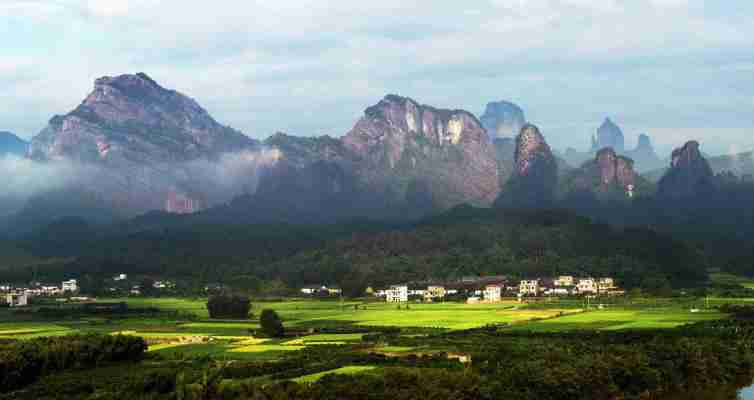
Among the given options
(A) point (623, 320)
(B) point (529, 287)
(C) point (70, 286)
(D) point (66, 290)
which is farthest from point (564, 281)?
(C) point (70, 286)

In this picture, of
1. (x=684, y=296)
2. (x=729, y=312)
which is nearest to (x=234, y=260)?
(x=684, y=296)

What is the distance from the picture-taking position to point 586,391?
56.8 metres

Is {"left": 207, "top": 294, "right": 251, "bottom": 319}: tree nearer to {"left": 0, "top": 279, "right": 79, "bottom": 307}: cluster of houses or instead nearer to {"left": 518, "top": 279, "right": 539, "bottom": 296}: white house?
{"left": 0, "top": 279, "right": 79, "bottom": 307}: cluster of houses

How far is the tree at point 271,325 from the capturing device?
81000 mm

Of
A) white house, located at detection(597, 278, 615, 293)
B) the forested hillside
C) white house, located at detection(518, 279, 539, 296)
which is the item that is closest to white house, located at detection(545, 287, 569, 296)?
white house, located at detection(518, 279, 539, 296)

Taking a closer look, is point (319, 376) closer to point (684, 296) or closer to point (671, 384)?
point (671, 384)

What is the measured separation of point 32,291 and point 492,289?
5041cm

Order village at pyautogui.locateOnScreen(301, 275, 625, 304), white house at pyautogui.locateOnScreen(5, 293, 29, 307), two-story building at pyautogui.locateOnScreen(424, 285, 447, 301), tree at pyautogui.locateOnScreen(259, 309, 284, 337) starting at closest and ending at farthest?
tree at pyautogui.locateOnScreen(259, 309, 284, 337), village at pyautogui.locateOnScreen(301, 275, 625, 304), white house at pyautogui.locateOnScreen(5, 293, 29, 307), two-story building at pyautogui.locateOnScreen(424, 285, 447, 301)

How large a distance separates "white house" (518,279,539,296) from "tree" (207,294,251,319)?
98.4 ft

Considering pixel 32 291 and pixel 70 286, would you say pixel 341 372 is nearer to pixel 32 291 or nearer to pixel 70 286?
pixel 32 291

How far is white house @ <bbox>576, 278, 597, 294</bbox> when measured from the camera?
117m

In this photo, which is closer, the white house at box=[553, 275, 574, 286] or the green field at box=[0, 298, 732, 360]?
the green field at box=[0, 298, 732, 360]

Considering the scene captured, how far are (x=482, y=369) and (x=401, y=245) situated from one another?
9462cm

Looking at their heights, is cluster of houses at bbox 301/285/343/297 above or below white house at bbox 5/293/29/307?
above
